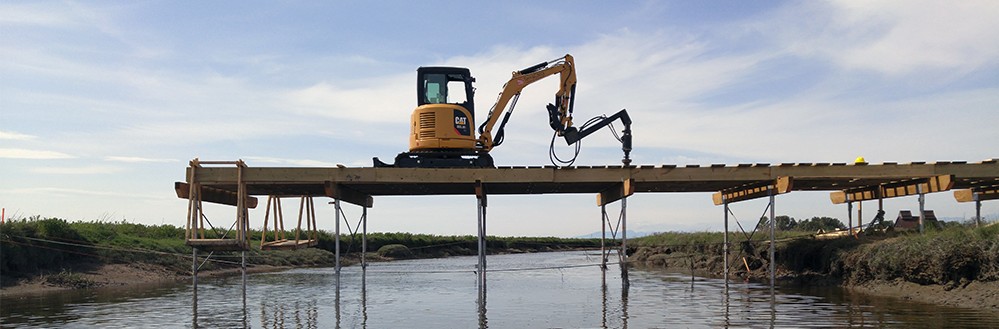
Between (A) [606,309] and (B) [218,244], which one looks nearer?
(A) [606,309]

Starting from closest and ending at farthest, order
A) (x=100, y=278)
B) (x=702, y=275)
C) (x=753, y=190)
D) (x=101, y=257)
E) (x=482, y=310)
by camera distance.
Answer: (x=482, y=310) < (x=753, y=190) < (x=100, y=278) < (x=101, y=257) < (x=702, y=275)

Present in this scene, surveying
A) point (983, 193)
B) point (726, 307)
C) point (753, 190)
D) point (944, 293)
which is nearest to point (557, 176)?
point (726, 307)

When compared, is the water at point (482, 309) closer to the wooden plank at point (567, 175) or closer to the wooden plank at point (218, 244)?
the wooden plank at point (218, 244)

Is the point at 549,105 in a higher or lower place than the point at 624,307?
higher

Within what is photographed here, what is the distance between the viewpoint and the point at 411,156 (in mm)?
28094

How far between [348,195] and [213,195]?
4.70m

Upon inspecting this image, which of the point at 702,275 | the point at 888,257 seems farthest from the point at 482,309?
the point at 702,275

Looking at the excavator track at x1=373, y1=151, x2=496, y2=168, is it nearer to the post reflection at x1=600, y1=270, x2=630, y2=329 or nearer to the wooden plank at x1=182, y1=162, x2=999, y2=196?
the wooden plank at x1=182, y1=162, x2=999, y2=196

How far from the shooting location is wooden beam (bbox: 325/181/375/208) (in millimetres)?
25562

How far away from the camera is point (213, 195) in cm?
2872

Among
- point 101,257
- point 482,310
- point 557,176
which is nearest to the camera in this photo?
point 482,310

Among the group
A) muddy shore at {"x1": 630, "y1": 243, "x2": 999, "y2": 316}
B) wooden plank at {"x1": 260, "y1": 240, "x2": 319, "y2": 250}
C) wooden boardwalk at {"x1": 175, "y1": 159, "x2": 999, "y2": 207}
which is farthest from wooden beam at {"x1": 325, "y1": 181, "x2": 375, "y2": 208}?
muddy shore at {"x1": 630, "y1": 243, "x2": 999, "y2": 316}

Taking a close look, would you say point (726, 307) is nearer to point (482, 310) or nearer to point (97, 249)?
point (482, 310)

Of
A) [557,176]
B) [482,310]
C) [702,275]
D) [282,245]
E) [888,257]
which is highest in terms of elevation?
[557,176]
